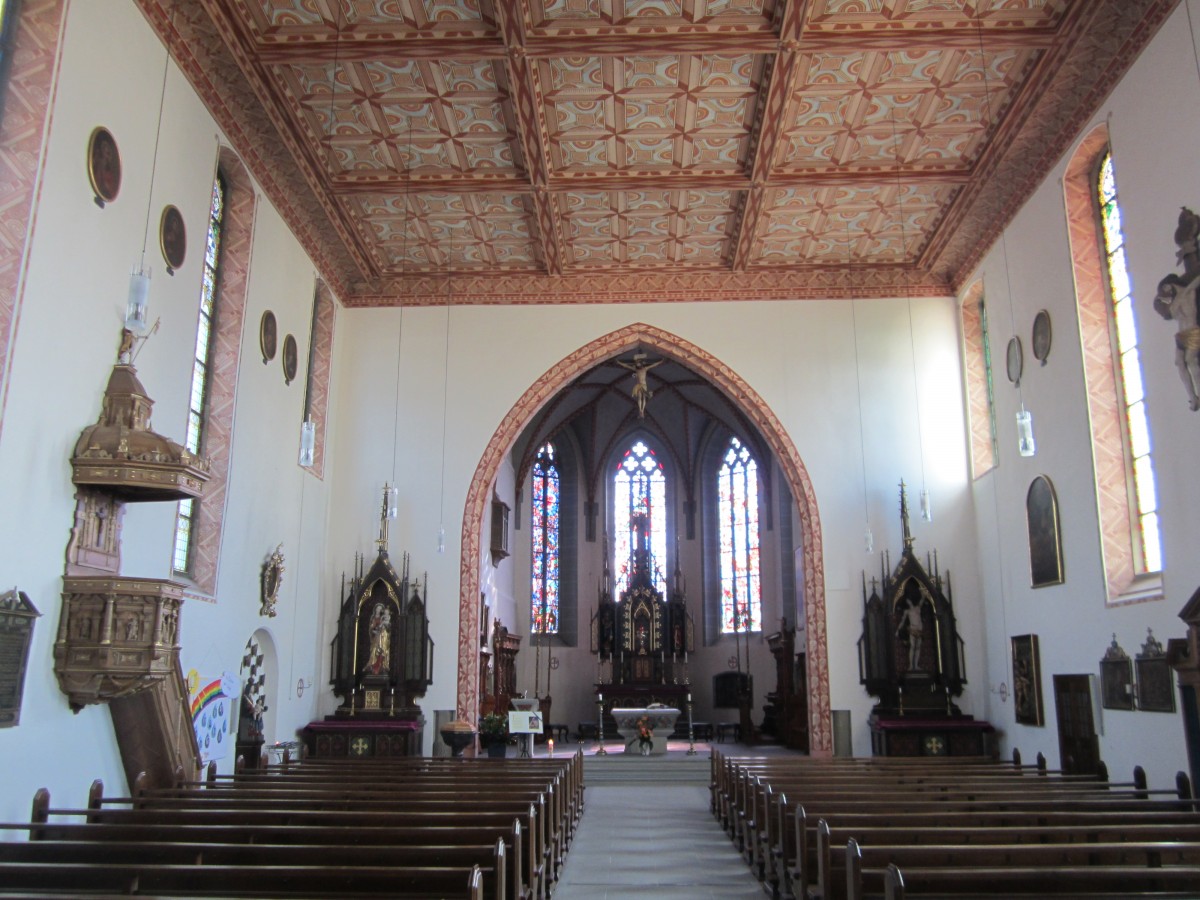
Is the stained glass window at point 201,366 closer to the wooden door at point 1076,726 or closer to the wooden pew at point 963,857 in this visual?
the wooden pew at point 963,857

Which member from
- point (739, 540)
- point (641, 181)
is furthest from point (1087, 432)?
point (739, 540)

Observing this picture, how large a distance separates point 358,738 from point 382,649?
1.38 m

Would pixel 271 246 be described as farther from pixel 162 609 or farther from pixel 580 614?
pixel 580 614

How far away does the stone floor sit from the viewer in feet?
25.7

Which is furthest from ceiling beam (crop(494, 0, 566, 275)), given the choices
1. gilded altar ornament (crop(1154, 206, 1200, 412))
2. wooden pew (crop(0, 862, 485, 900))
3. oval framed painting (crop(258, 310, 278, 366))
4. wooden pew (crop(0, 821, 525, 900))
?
wooden pew (crop(0, 862, 485, 900))

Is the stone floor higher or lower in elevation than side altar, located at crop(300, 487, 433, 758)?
lower

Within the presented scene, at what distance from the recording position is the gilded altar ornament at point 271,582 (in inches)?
490

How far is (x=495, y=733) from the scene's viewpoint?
15016 mm

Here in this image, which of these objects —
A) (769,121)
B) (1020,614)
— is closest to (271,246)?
(769,121)

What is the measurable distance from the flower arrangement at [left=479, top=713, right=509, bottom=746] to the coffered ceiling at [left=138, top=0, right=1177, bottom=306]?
683 centimetres

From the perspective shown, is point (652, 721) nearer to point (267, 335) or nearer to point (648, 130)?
point (267, 335)

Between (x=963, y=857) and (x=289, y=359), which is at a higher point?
(x=289, y=359)

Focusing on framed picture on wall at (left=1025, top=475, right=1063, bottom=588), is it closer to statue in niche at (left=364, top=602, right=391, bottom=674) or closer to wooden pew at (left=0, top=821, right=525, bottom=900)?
wooden pew at (left=0, top=821, right=525, bottom=900)

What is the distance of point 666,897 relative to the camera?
24.8 ft
